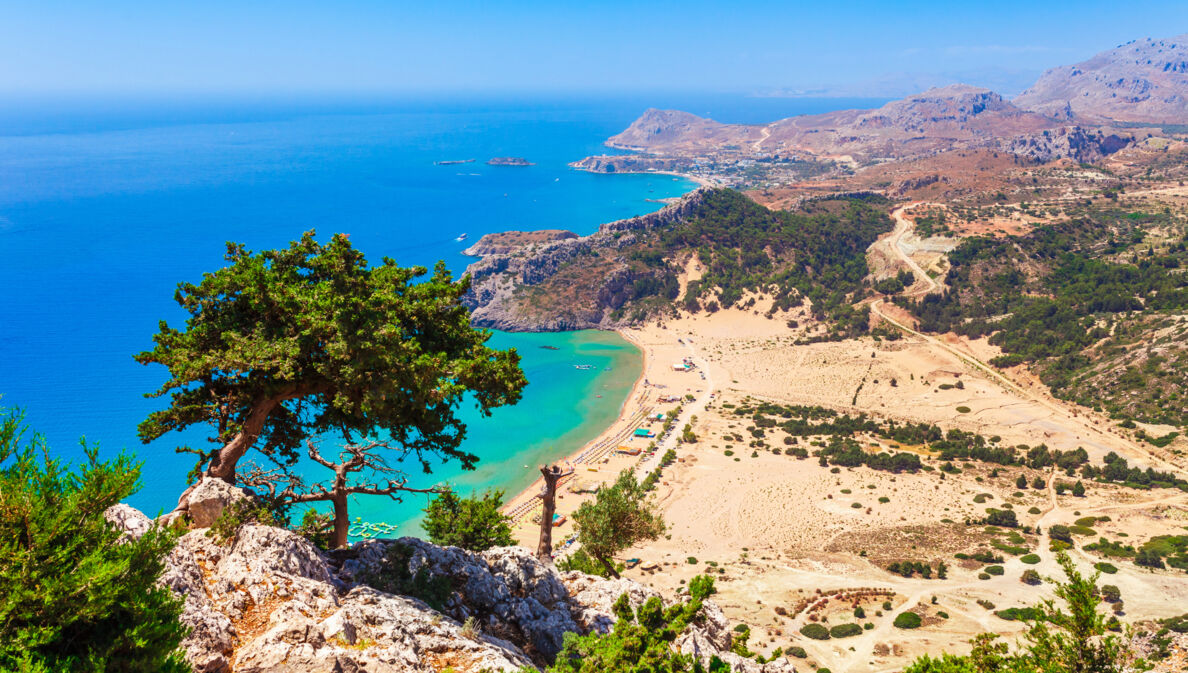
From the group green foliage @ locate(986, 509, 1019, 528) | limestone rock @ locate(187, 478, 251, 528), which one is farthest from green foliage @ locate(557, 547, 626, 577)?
green foliage @ locate(986, 509, 1019, 528)

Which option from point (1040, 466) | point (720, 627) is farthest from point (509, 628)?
point (1040, 466)

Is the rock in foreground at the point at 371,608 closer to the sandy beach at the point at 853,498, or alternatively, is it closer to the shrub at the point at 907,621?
the sandy beach at the point at 853,498

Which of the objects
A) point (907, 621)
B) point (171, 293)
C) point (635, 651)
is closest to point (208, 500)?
point (635, 651)

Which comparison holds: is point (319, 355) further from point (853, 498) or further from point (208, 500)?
point (853, 498)

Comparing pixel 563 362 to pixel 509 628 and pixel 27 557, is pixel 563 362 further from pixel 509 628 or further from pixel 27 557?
pixel 27 557

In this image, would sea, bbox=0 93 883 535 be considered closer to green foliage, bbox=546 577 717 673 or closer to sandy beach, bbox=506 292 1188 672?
sandy beach, bbox=506 292 1188 672
